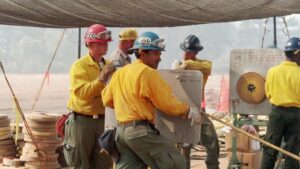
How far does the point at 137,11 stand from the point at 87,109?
1817 mm

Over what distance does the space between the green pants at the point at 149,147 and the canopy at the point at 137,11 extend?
2241 mm

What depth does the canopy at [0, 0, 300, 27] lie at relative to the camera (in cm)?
711

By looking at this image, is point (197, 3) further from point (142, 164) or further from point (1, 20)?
point (1, 20)

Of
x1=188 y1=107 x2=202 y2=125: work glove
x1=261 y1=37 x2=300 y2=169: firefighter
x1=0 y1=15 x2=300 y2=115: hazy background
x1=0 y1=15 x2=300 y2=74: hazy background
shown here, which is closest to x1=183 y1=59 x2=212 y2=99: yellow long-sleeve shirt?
x1=261 y1=37 x2=300 y2=169: firefighter

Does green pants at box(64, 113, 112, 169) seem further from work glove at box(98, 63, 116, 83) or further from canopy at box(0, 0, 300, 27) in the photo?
canopy at box(0, 0, 300, 27)

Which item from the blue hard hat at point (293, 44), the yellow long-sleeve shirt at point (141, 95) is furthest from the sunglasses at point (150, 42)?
the blue hard hat at point (293, 44)

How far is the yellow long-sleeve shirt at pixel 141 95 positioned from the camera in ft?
17.6

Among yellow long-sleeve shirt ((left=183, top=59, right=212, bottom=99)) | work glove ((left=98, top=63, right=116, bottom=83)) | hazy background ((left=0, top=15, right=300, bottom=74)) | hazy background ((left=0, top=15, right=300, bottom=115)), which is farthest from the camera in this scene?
hazy background ((left=0, top=15, right=300, bottom=74))

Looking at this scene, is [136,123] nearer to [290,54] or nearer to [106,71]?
[106,71]

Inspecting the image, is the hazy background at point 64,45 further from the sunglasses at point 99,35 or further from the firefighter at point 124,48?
the sunglasses at point 99,35

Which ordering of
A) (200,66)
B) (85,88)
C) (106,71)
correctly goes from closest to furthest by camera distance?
(106,71) < (85,88) < (200,66)

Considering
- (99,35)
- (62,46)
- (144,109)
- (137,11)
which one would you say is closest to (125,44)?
(99,35)

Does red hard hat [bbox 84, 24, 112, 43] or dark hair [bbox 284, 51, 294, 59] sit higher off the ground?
red hard hat [bbox 84, 24, 112, 43]

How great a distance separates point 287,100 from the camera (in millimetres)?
7562
